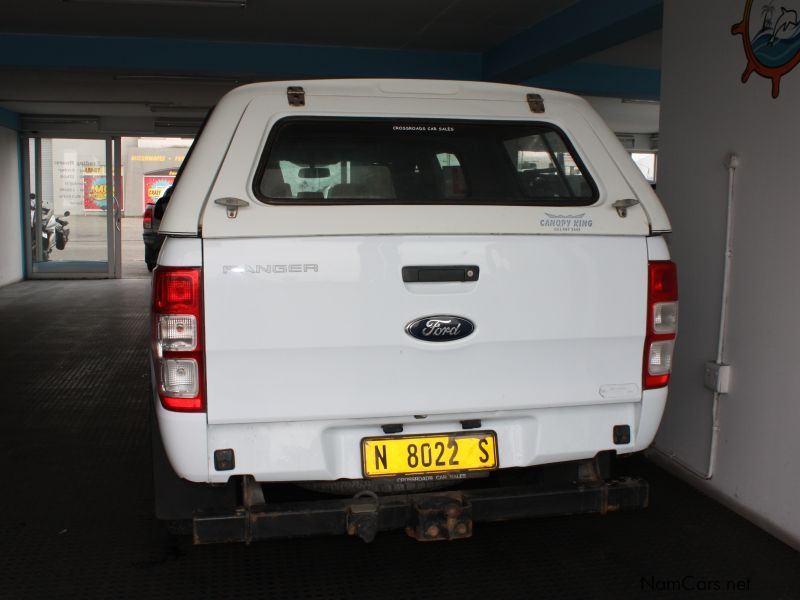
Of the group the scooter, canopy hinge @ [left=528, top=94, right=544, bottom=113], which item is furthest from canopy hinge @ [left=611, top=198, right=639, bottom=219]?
the scooter

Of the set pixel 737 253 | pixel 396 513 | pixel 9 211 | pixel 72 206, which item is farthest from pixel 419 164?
pixel 72 206

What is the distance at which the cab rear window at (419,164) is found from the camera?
106 inches

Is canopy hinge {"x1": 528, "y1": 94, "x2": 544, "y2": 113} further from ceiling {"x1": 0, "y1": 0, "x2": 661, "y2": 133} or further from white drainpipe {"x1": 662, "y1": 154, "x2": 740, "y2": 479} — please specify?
ceiling {"x1": 0, "y1": 0, "x2": 661, "y2": 133}

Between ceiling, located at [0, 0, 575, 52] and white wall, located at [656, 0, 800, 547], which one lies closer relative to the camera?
white wall, located at [656, 0, 800, 547]

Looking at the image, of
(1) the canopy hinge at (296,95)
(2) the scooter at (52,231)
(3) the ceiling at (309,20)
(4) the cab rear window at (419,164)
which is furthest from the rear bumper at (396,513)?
(2) the scooter at (52,231)

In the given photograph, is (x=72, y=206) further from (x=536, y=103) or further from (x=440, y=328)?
(x=440, y=328)

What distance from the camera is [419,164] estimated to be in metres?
2.90

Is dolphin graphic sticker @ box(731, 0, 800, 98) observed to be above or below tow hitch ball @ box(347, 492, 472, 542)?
above

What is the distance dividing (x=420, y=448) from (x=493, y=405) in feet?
0.89

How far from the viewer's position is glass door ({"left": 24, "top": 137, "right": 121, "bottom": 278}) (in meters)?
14.5

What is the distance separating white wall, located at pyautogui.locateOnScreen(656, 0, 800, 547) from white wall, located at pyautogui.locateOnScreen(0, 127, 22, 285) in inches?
472

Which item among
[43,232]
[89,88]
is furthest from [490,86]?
[43,232]

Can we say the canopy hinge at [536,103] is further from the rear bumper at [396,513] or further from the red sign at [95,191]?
the red sign at [95,191]

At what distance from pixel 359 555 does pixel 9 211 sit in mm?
12487
